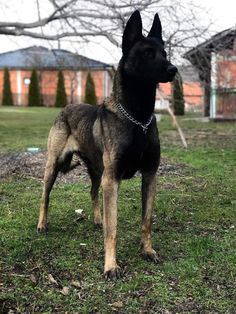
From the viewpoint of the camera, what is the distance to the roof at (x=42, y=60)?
25.6 meters

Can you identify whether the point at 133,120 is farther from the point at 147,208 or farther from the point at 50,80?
the point at 50,80

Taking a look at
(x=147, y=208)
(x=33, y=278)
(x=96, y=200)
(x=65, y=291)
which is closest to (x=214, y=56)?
(x=96, y=200)

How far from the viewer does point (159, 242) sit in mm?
5332

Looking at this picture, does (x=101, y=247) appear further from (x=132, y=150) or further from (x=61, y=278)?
(x=132, y=150)

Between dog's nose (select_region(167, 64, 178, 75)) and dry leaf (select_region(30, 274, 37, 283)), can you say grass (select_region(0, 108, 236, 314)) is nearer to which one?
dry leaf (select_region(30, 274, 37, 283))

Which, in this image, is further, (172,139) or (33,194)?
(172,139)

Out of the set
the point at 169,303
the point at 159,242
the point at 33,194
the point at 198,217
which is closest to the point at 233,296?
the point at 169,303

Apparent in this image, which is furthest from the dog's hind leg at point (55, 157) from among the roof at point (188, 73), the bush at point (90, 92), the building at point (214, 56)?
the bush at point (90, 92)

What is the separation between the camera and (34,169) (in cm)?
972

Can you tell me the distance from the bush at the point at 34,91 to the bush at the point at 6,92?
8.45 ft

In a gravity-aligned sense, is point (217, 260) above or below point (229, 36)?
below

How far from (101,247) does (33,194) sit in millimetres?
2787

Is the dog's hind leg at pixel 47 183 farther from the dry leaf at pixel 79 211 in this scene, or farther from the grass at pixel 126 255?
the dry leaf at pixel 79 211

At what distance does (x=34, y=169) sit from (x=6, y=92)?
50.4 m
